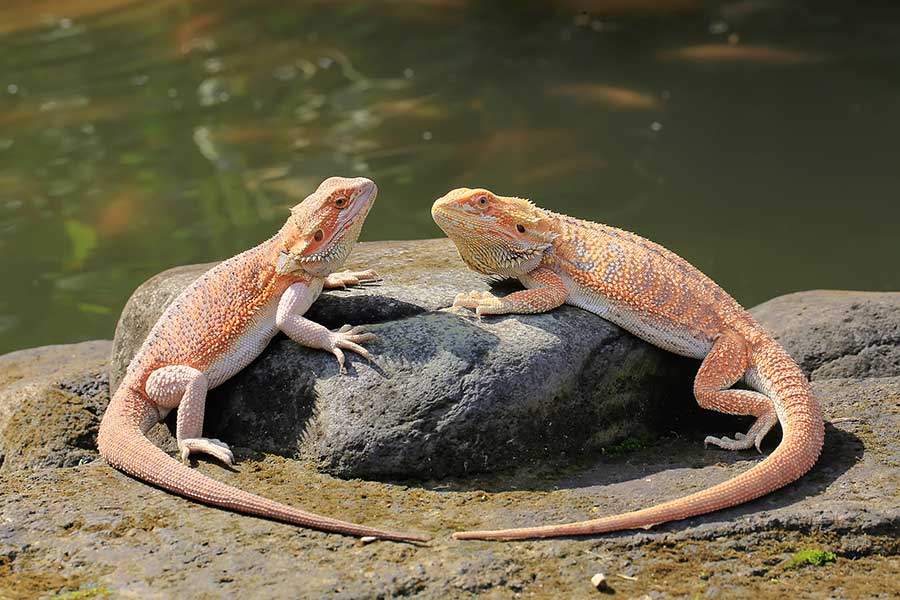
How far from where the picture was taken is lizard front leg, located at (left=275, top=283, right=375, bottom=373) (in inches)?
211

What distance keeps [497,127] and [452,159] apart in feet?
3.18

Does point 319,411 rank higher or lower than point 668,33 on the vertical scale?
higher

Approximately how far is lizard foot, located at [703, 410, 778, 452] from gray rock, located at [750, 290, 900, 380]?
44.3 inches

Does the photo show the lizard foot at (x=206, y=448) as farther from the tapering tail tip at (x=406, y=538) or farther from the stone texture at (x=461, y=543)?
the tapering tail tip at (x=406, y=538)

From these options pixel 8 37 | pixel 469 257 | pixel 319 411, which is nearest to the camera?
pixel 319 411

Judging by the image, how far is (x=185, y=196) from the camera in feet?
38.5

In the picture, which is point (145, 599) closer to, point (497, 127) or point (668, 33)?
point (497, 127)

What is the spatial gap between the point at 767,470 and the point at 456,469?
4.39 feet

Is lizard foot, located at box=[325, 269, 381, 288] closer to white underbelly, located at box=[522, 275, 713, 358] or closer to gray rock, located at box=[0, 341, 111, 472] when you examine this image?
white underbelly, located at box=[522, 275, 713, 358]

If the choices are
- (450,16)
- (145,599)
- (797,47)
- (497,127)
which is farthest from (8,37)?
(145,599)

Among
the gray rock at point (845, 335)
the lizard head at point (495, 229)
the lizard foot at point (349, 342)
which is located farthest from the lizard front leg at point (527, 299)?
the gray rock at point (845, 335)

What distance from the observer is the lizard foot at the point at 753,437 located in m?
5.25

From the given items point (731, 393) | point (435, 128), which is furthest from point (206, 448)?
point (435, 128)

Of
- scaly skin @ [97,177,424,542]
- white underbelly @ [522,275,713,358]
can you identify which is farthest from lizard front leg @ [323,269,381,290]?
white underbelly @ [522,275,713,358]
